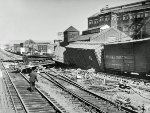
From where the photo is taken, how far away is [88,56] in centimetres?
3108

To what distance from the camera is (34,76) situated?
16375 mm

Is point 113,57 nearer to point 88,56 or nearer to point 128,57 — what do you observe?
point 128,57

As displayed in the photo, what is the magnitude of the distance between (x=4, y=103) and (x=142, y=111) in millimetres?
7977

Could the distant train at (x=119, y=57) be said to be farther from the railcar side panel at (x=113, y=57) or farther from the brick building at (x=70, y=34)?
the brick building at (x=70, y=34)

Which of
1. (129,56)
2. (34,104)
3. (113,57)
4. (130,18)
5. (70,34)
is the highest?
(130,18)

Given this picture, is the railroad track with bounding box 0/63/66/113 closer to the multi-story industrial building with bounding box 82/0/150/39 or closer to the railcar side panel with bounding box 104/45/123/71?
the railcar side panel with bounding box 104/45/123/71

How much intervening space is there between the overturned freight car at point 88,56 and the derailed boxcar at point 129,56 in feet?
3.08

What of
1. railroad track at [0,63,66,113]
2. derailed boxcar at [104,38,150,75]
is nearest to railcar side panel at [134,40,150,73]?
derailed boxcar at [104,38,150,75]

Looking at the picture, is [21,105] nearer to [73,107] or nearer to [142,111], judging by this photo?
[73,107]

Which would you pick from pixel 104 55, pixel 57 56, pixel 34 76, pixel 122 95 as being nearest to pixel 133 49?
pixel 104 55

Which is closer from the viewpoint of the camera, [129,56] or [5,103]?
Answer: [5,103]

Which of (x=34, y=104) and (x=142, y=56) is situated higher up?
(x=142, y=56)

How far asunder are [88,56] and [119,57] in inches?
241

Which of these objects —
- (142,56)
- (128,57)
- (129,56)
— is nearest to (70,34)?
(128,57)
